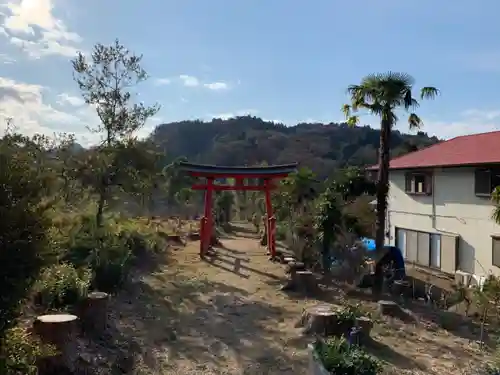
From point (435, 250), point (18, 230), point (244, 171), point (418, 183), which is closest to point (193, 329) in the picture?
point (18, 230)

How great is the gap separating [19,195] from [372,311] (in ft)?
25.8

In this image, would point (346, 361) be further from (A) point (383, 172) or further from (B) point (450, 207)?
(B) point (450, 207)

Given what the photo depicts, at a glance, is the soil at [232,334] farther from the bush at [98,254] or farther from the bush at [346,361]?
the bush at [346,361]

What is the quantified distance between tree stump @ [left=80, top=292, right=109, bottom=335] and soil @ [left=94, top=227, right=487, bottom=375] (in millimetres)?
273

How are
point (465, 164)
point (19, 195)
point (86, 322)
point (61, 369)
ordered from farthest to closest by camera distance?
point (465, 164) < point (86, 322) < point (61, 369) < point (19, 195)

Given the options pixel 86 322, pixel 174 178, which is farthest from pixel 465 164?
pixel 174 178

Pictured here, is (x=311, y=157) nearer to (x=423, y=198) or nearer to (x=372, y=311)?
(x=423, y=198)

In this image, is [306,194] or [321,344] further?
[306,194]

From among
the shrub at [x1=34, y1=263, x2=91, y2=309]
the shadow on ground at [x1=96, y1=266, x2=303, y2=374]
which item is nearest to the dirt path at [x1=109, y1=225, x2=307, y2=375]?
the shadow on ground at [x1=96, y1=266, x2=303, y2=374]

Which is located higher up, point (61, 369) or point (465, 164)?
point (465, 164)

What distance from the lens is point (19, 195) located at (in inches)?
167

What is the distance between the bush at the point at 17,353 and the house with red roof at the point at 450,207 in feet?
41.8

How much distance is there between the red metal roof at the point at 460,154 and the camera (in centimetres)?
1465

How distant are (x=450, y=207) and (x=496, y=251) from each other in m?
2.40
